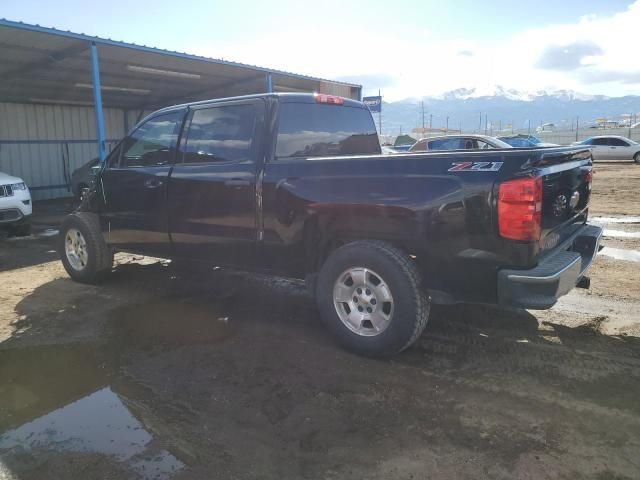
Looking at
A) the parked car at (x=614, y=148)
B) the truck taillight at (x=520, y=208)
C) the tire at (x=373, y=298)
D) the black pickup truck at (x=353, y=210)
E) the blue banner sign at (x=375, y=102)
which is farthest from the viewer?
the parked car at (x=614, y=148)

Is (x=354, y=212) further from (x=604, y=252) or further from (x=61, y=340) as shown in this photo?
(x=604, y=252)

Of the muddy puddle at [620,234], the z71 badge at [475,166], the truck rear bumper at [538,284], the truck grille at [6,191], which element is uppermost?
the z71 badge at [475,166]

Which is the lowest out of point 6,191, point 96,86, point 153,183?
point 6,191

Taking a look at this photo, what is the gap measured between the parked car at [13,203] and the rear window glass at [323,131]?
266 inches

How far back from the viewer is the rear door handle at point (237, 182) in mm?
4281

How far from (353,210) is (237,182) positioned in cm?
119

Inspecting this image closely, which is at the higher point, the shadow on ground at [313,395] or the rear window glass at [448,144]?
the rear window glass at [448,144]

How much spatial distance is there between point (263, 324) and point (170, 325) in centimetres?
85

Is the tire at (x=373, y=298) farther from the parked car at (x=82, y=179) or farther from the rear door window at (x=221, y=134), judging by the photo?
the parked car at (x=82, y=179)

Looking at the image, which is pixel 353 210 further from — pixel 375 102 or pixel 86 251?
pixel 375 102

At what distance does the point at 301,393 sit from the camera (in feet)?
10.8

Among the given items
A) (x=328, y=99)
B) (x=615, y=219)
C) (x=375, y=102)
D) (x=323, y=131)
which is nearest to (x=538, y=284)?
(x=323, y=131)

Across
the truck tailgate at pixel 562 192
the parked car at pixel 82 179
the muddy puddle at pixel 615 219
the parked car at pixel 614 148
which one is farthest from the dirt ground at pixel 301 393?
the parked car at pixel 614 148

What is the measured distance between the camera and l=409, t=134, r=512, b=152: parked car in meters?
12.9
